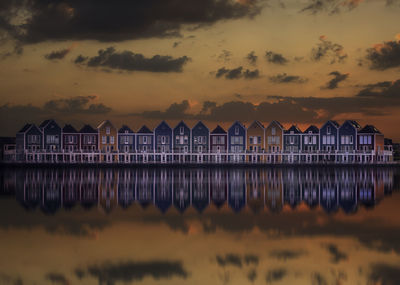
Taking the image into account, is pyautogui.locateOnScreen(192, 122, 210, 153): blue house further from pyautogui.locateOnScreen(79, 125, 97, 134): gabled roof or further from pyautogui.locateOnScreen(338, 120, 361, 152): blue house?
pyautogui.locateOnScreen(338, 120, 361, 152): blue house

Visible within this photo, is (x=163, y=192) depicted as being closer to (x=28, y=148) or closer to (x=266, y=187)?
(x=266, y=187)

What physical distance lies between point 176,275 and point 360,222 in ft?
51.4

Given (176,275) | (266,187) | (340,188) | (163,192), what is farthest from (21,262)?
(340,188)

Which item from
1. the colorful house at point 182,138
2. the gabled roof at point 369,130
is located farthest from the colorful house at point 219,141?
the gabled roof at point 369,130

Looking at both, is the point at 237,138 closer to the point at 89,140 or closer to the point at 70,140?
the point at 89,140

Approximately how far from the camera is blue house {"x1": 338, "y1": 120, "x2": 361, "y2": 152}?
92.7m

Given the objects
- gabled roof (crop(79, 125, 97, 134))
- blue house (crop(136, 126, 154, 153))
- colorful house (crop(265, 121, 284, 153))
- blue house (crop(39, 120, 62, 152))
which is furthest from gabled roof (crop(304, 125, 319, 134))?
blue house (crop(39, 120, 62, 152))

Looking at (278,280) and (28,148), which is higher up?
(28,148)

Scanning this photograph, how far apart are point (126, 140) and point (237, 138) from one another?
19.3 metres

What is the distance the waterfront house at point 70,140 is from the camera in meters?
93.8

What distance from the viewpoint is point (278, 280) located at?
20.2 metres

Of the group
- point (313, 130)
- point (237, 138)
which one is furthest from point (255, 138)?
point (313, 130)

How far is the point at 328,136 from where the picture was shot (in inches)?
3669

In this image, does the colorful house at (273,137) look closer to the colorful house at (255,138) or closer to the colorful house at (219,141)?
the colorful house at (255,138)
